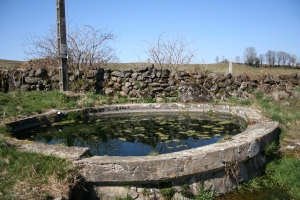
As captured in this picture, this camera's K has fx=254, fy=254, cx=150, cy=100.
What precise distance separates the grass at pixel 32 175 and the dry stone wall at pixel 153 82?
19.6 ft

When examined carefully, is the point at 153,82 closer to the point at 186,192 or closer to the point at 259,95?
the point at 259,95

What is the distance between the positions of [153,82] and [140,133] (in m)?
4.49

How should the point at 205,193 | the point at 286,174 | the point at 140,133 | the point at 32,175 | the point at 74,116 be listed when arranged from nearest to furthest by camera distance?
1. the point at 32,175
2. the point at 205,193
3. the point at 286,174
4. the point at 140,133
5. the point at 74,116

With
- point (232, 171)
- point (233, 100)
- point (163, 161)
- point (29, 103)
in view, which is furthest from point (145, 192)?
point (233, 100)

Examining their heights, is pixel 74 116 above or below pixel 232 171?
above

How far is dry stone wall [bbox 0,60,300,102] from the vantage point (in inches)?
358

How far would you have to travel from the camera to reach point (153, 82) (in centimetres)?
949

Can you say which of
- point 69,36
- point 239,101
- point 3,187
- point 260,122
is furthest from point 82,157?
point 69,36

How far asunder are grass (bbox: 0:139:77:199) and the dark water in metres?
1.11

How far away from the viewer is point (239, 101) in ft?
26.8

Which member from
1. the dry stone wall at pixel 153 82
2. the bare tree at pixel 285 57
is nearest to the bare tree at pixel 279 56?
the bare tree at pixel 285 57

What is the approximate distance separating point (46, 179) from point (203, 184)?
6.11 ft

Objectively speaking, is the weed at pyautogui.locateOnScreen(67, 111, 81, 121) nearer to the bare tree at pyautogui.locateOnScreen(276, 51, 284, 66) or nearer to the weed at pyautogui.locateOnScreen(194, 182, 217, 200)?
the weed at pyautogui.locateOnScreen(194, 182, 217, 200)

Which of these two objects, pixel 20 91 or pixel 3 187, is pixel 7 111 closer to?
pixel 20 91
